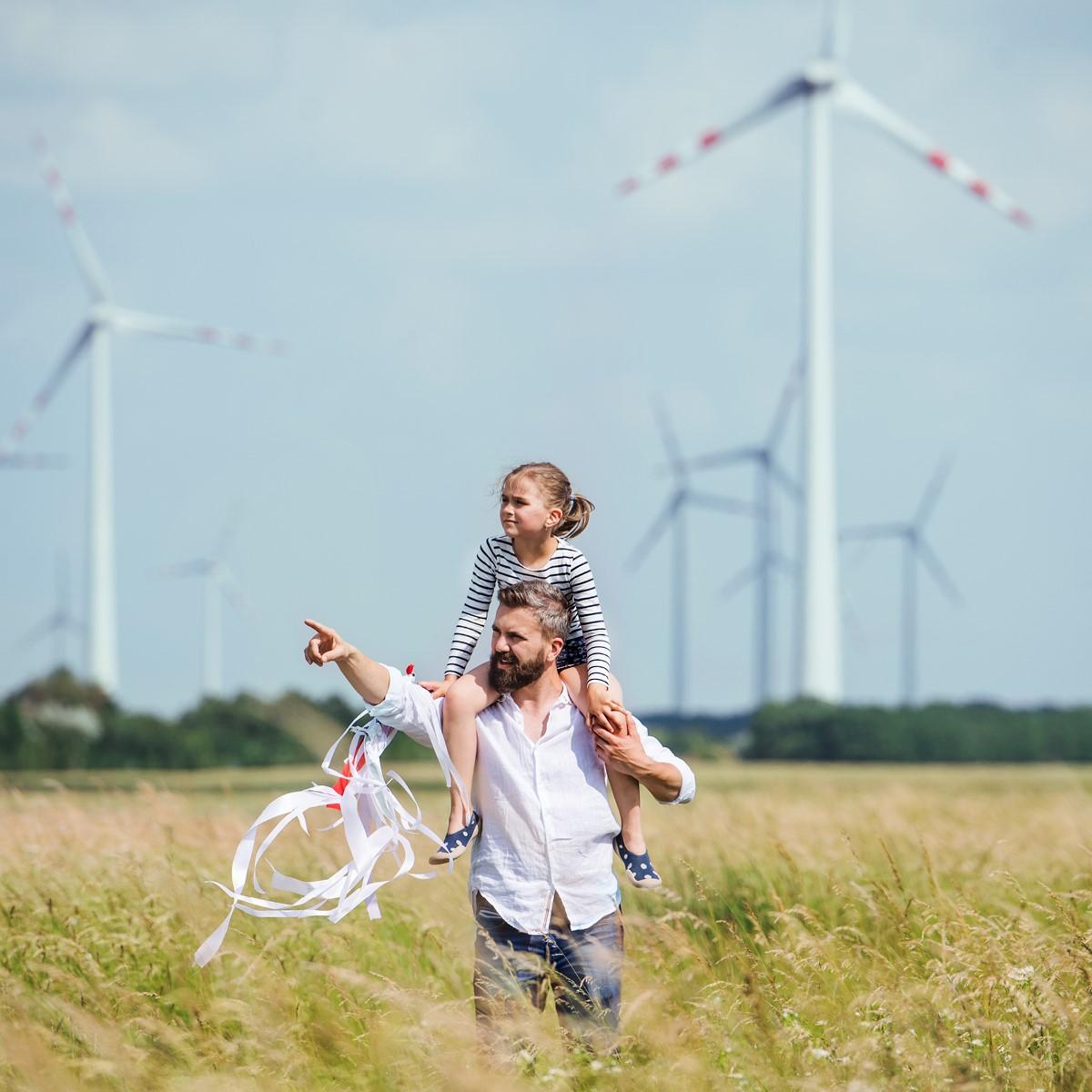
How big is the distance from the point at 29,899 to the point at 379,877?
7.93ft

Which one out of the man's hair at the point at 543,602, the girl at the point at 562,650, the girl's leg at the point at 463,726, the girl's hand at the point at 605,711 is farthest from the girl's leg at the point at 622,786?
the girl's leg at the point at 463,726

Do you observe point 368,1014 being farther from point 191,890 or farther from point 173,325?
point 173,325

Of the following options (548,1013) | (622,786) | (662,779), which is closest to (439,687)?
(622,786)

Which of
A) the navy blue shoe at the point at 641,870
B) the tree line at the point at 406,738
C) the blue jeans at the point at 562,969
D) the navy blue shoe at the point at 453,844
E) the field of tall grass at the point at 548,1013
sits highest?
the navy blue shoe at the point at 453,844

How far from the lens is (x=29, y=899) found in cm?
972

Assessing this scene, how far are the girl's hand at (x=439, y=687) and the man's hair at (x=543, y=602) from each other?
433 mm

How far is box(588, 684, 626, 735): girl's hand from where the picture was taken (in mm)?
6449

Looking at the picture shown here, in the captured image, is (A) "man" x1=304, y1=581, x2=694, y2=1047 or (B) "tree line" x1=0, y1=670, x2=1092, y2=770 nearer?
(A) "man" x1=304, y1=581, x2=694, y2=1047

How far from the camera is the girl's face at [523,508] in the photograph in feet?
21.2

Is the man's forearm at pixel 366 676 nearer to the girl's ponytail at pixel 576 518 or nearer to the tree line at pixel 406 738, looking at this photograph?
the girl's ponytail at pixel 576 518

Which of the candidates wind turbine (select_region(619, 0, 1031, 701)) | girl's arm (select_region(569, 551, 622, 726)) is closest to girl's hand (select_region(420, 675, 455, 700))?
girl's arm (select_region(569, 551, 622, 726))

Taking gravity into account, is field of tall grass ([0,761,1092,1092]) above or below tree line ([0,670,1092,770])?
above

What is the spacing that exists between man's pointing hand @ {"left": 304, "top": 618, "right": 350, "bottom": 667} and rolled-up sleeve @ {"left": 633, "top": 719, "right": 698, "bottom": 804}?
1218 millimetres

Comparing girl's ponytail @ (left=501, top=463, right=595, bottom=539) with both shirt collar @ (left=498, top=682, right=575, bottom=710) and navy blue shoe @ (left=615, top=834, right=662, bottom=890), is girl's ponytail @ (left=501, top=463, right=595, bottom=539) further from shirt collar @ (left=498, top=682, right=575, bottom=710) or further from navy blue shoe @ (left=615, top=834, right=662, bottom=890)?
navy blue shoe @ (left=615, top=834, right=662, bottom=890)
